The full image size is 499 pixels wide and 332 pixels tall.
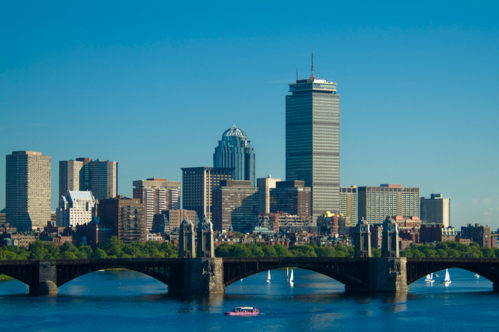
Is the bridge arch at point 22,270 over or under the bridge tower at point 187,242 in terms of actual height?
under

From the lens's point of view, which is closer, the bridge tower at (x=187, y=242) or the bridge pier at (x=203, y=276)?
the bridge pier at (x=203, y=276)

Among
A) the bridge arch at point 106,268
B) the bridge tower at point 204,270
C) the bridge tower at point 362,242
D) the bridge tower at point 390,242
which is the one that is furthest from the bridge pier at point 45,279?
the bridge tower at point 362,242

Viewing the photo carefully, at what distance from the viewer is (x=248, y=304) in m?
134

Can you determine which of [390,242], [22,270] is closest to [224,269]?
[390,242]

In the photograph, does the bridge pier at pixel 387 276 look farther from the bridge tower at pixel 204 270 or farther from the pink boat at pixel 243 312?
the pink boat at pixel 243 312

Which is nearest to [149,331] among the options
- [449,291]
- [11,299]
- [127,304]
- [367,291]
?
[127,304]

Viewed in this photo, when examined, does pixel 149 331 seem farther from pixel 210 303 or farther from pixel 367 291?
pixel 367 291

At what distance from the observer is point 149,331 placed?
110 metres

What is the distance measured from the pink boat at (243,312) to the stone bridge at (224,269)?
1927 centimetres

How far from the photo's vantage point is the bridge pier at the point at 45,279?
140m

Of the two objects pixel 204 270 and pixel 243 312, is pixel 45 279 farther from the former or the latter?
pixel 243 312

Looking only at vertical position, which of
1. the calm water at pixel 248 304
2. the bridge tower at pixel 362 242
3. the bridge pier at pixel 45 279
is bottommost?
the calm water at pixel 248 304

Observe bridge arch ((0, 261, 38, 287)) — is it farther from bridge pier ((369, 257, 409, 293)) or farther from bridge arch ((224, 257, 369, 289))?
bridge pier ((369, 257, 409, 293))

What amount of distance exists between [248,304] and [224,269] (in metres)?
13.4
